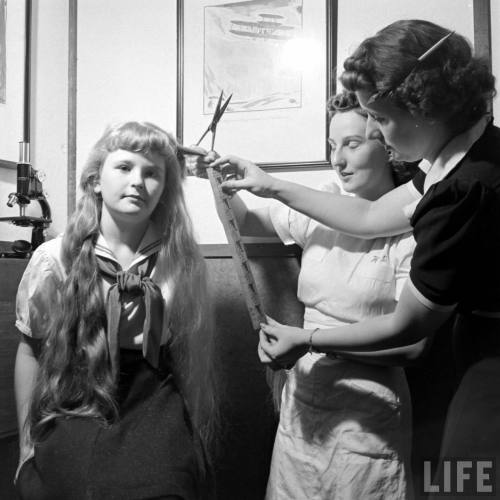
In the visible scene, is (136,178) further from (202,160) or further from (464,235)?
(464,235)

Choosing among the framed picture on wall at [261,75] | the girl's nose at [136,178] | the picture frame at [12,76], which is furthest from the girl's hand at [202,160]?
the picture frame at [12,76]

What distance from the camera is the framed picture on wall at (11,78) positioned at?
65.5 inches

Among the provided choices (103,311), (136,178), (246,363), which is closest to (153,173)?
(136,178)

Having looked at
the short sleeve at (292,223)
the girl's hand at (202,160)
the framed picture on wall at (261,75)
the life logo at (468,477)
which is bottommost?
the life logo at (468,477)

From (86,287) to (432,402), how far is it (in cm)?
78

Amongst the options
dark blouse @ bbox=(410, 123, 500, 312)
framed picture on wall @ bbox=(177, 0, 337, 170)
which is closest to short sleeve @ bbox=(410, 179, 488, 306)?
dark blouse @ bbox=(410, 123, 500, 312)

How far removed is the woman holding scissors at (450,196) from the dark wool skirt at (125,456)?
1.55 feet

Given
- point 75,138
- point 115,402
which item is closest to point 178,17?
point 75,138

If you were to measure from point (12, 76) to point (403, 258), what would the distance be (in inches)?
50.5

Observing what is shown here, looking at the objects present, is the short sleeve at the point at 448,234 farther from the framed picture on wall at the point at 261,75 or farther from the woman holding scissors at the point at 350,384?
the framed picture on wall at the point at 261,75

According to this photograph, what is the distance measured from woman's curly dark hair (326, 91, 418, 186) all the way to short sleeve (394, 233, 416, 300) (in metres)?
0.14

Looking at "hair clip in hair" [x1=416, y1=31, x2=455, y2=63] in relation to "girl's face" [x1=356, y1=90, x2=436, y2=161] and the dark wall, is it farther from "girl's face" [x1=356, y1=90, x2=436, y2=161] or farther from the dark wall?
the dark wall

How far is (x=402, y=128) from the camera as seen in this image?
897 mm

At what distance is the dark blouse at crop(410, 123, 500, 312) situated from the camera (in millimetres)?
790
